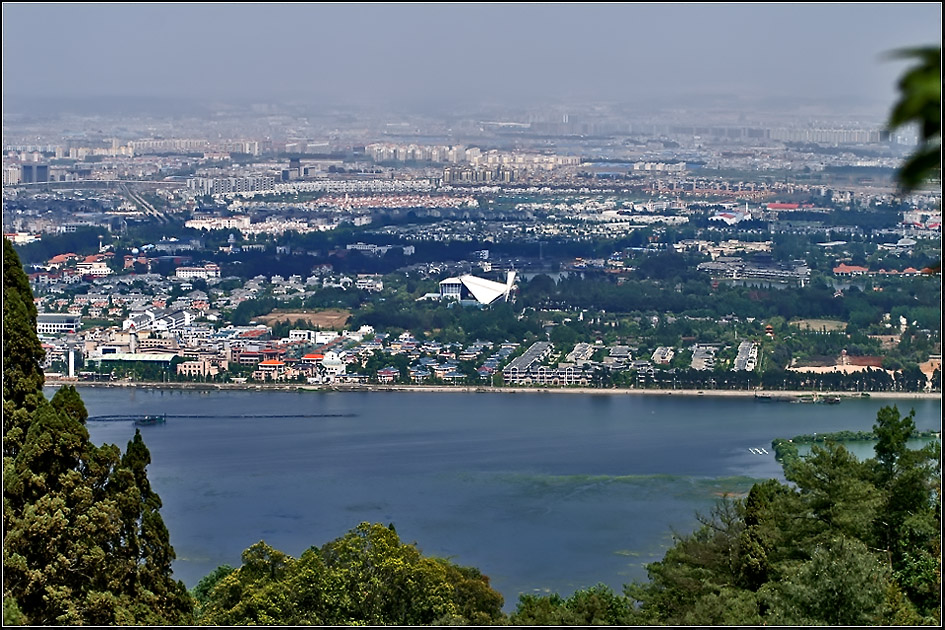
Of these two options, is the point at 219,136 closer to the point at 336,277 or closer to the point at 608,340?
the point at 336,277

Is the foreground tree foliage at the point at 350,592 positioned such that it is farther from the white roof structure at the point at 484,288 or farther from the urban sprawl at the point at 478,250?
the white roof structure at the point at 484,288

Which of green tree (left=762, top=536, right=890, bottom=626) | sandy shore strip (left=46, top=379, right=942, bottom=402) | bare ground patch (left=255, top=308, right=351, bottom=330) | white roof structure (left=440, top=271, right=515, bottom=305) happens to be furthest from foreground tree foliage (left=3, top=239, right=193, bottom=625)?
white roof structure (left=440, top=271, right=515, bottom=305)

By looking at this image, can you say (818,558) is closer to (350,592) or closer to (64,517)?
(350,592)

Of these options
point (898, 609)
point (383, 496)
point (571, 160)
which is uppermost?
point (571, 160)

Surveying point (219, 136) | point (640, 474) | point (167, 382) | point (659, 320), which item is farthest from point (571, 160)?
point (640, 474)

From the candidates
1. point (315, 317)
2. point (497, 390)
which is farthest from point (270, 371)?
point (315, 317)

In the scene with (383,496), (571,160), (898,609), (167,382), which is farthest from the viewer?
(571,160)
